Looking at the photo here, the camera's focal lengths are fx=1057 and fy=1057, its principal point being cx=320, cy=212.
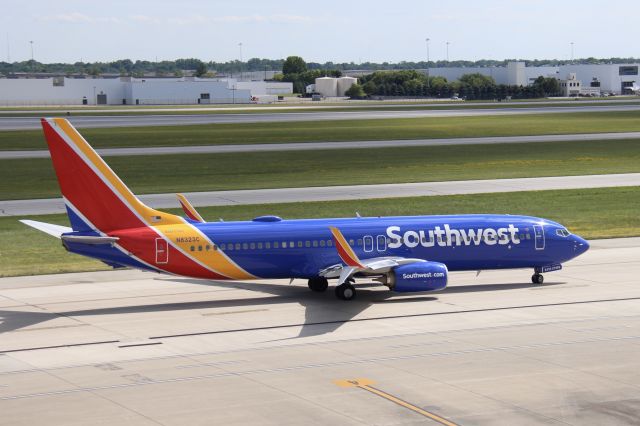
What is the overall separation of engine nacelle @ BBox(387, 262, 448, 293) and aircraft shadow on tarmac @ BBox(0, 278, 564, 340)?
123 cm

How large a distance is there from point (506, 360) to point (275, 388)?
8437mm

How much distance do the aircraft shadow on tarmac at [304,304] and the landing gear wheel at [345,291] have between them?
261 millimetres

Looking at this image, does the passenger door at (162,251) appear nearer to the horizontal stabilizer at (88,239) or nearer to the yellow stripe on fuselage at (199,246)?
the yellow stripe on fuselage at (199,246)

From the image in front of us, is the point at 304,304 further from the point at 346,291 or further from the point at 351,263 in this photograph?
the point at 351,263

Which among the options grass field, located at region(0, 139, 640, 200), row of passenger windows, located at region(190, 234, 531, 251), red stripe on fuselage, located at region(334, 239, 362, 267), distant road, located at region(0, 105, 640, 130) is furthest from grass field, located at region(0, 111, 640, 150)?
red stripe on fuselage, located at region(334, 239, 362, 267)

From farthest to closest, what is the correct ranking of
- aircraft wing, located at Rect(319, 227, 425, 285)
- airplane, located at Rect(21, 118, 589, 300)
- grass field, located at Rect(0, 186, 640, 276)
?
grass field, located at Rect(0, 186, 640, 276) → airplane, located at Rect(21, 118, 589, 300) → aircraft wing, located at Rect(319, 227, 425, 285)

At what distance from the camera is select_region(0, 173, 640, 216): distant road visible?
259 ft

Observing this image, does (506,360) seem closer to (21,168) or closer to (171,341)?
(171,341)

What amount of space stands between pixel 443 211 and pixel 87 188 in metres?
34.3

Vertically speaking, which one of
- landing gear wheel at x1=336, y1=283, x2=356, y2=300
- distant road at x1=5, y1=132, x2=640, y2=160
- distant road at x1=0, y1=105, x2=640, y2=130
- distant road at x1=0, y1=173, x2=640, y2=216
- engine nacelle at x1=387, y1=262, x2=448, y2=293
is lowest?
landing gear wheel at x1=336, y1=283, x2=356, y2=300

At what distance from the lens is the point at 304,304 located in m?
46.8

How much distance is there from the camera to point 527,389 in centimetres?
3291

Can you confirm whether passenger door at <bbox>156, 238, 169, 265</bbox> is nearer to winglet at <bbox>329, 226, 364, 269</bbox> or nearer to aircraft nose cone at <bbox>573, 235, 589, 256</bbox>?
winglet at <bbox>329, 226, 364, 269</bbox>

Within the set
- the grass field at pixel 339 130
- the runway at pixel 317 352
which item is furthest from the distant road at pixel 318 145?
the runway at pixel 317 352
